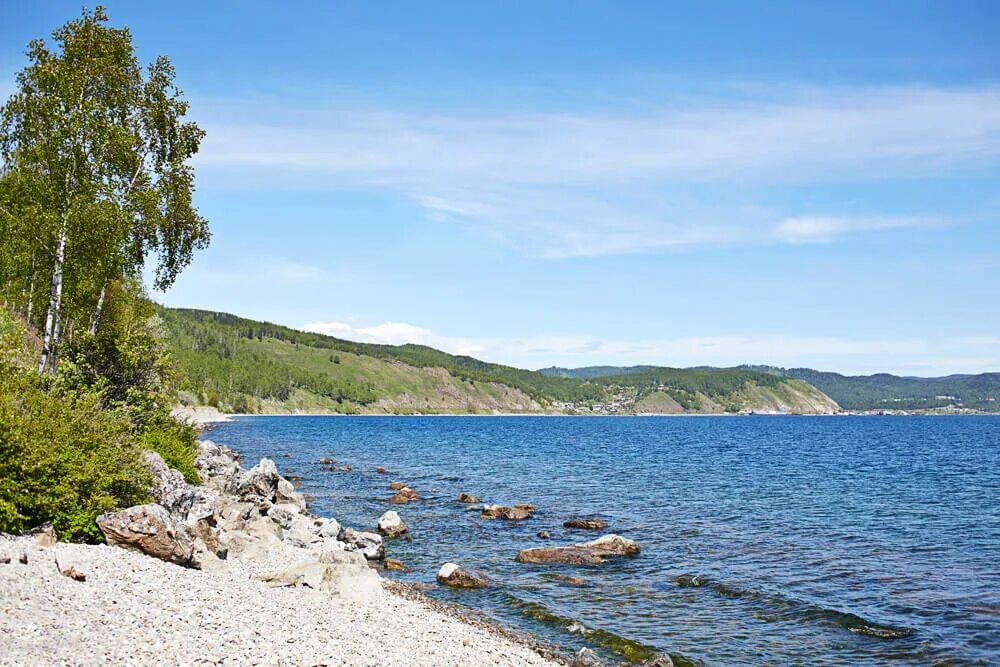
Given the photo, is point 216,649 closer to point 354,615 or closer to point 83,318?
point 354,615

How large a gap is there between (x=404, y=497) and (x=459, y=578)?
921 inches

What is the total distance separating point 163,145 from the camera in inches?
1449

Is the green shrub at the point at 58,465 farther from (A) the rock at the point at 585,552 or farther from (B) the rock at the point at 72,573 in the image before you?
(A) the rock at the point at 585,552

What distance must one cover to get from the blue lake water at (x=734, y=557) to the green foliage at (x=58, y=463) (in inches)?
458

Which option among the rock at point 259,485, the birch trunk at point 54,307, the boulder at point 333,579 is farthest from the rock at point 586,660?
the birch trunk at point 54,307

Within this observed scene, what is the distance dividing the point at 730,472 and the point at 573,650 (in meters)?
56.2

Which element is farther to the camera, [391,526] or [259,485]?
[259,485]

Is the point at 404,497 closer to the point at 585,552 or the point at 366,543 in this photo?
the point at 366,543

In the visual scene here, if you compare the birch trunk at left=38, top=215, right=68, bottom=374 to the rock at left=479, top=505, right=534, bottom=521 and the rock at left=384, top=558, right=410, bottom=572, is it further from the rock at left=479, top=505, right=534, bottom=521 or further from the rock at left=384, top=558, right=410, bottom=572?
the rock at left=479, top=505, right=534, bottom=521

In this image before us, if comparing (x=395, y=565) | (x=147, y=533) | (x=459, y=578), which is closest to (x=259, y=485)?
(x=395, y=565)

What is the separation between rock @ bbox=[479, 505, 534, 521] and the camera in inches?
1663

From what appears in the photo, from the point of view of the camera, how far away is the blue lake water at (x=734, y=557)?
69.7ft

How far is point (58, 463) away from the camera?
18.9 m

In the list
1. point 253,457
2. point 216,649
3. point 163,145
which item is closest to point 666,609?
point 216,649
